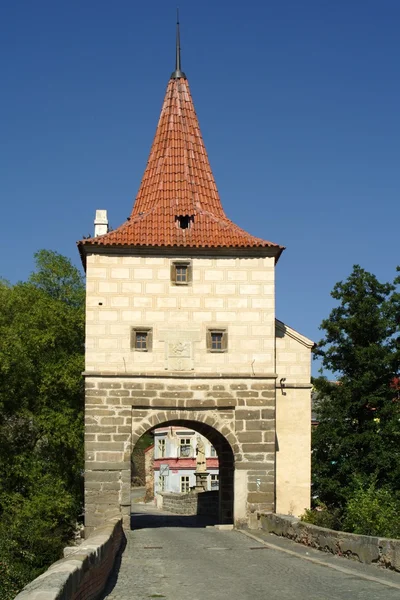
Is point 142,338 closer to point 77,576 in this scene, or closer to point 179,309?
point 179,309

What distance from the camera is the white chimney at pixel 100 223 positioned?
36.1 meters

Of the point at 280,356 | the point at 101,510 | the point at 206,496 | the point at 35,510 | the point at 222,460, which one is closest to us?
the point at 101,510

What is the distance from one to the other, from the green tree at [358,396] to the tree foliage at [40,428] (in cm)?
859

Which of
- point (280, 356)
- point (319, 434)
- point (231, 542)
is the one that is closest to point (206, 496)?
point (319, 434)

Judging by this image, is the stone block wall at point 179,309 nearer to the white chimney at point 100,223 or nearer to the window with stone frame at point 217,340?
the window with stone frame at point 217,340

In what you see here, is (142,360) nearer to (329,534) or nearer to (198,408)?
(198,408)

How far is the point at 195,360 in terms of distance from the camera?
27.2 m

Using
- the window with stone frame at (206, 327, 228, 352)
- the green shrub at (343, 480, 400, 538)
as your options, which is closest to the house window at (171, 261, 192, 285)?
the window with stone frame at (206, 327, 228, 352)

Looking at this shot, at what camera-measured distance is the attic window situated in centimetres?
2873

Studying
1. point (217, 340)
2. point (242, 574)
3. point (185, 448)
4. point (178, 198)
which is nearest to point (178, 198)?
point (178, 198)

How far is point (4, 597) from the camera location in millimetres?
26734

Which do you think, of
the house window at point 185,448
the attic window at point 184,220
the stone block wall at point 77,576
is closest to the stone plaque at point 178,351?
the attic window at point 184,220

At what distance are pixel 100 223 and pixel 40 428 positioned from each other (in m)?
7.75

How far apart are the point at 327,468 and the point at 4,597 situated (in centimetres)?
1172
